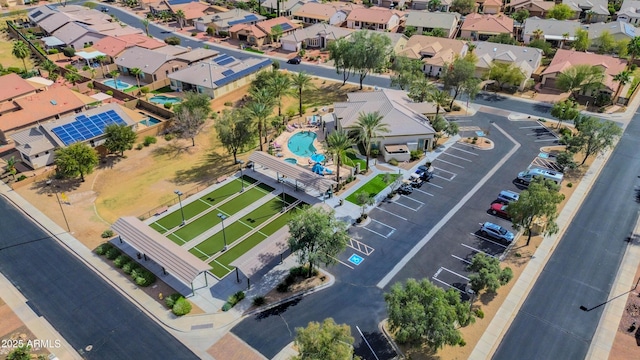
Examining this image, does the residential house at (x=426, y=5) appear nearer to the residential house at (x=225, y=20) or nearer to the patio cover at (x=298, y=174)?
the residential house at (x=225, y=20)

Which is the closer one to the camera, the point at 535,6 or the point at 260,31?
the point at 260,31

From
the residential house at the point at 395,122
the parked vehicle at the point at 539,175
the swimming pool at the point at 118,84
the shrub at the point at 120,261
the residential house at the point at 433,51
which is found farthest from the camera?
the residential house at the point at 433,51

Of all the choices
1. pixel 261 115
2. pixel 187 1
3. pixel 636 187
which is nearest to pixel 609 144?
pixel 636 187

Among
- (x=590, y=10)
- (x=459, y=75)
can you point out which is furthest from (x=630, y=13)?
(x=459, y=75)

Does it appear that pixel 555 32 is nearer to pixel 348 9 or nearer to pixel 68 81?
pixel 348 9

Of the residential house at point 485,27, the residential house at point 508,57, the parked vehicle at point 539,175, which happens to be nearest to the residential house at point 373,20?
the residential house at point 485,27

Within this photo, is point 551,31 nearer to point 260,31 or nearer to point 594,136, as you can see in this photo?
point 594,136

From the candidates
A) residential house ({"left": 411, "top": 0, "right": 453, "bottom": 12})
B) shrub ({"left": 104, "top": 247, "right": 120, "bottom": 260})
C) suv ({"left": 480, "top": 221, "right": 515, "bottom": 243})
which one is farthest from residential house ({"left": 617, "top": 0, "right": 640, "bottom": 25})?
shrub ({"left": 104, "top": 247, "right": 120, "bottom": 260})
